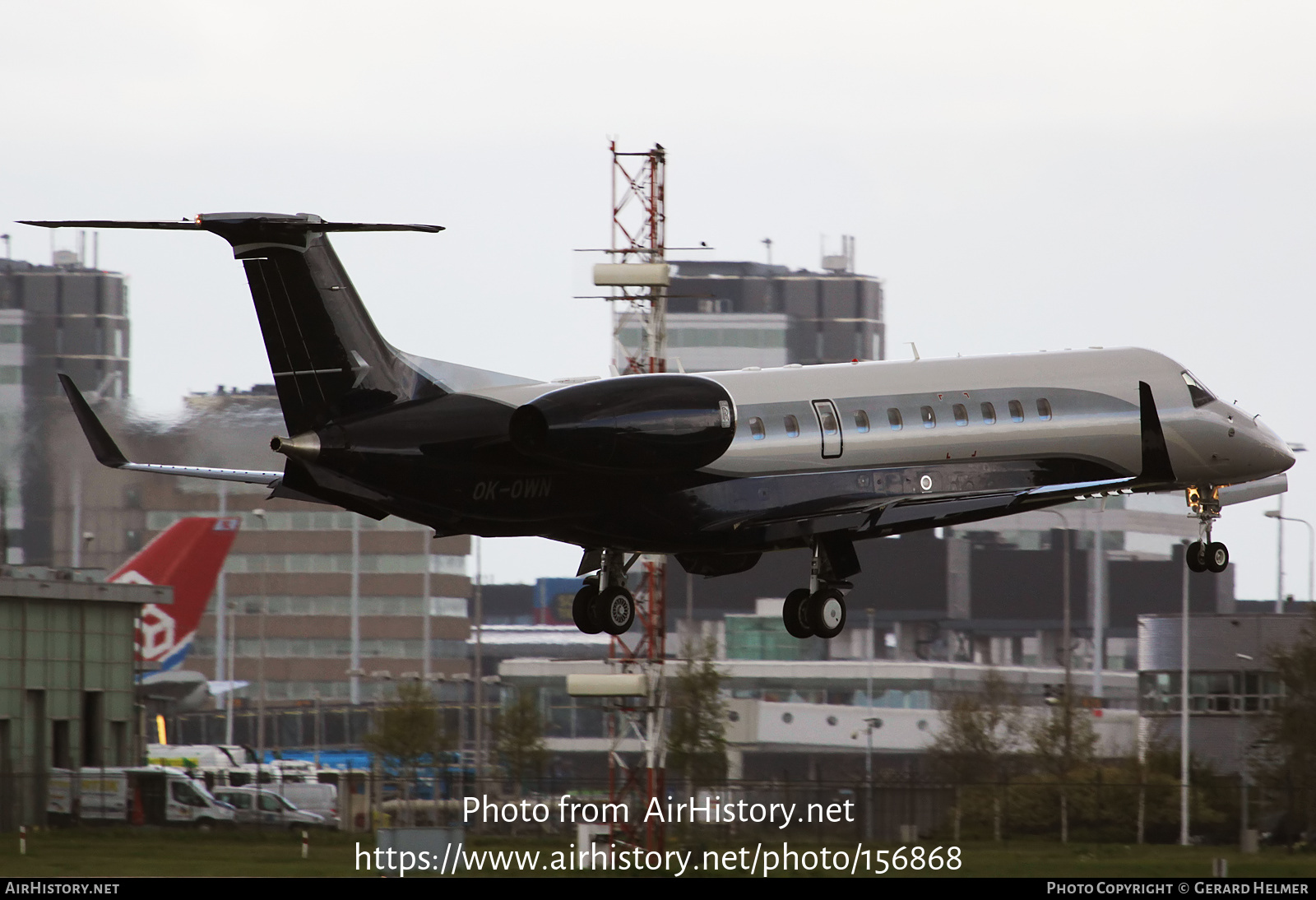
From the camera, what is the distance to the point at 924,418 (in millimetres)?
31859

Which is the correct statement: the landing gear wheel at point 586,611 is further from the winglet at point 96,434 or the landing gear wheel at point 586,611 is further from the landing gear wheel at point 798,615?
the winglet at point 96,434

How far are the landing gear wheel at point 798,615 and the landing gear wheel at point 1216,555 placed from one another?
8.11 meters

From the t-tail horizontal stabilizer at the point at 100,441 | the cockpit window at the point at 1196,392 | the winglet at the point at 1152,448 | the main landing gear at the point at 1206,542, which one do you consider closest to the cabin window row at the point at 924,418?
the winglet at the point at 1152,448

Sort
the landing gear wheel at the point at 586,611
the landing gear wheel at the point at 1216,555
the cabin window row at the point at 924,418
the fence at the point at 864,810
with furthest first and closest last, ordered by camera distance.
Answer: the fence at the point at 864,810 → the landing gear wheel at the point at 1216,555 → the landing gear wheel at the point at 586,611 → the cabin window row at the point at 924,418

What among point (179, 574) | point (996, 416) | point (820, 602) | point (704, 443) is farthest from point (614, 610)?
point (179, 574)

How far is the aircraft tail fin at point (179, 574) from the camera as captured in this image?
264ft

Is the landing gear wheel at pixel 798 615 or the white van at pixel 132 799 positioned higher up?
the landing gear wheel at pixel 798 615

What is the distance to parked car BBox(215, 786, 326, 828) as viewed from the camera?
53.0 m

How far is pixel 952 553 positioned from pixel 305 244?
4980 inches

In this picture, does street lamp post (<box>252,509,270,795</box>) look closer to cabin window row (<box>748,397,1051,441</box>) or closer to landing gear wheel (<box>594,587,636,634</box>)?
landing gear wheel (<box>594,587,636,634</box>)

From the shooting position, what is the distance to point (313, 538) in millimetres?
121625

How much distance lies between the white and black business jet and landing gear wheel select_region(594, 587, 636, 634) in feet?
0.10

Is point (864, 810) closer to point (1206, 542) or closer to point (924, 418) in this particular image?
point (1206, 542)

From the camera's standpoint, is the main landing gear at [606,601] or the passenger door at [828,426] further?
the main landing gear at [606,601]
